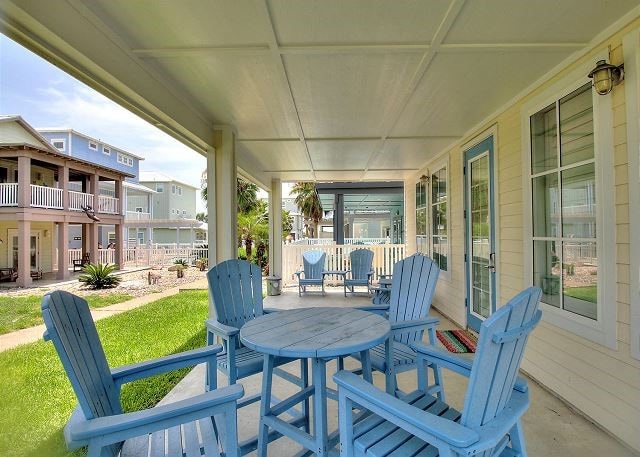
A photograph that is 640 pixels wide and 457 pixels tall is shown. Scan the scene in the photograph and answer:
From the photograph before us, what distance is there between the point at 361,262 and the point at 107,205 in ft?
34.3

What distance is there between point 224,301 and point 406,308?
1481 millimetres

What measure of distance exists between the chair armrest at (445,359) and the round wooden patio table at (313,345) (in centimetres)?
20

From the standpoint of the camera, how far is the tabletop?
145 cm

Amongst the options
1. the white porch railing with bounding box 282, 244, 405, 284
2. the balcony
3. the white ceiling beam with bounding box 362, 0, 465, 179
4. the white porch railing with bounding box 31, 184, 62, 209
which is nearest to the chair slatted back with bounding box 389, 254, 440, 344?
the white ceiling beam with bounding box 362, 0, 465, 179

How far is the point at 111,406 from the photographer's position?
1.28 meters

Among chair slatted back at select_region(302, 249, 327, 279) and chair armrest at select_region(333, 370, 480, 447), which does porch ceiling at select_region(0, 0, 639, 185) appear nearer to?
chair armrest at select_region(333, 370, 480, 447)

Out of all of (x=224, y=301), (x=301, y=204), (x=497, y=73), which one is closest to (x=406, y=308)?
(x=224, y=301)

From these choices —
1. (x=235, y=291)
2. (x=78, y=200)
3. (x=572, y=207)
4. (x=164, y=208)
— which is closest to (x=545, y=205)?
(x=572, y=207)

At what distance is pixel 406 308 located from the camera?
253 cm

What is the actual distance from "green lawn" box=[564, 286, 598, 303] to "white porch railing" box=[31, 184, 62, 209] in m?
11.5

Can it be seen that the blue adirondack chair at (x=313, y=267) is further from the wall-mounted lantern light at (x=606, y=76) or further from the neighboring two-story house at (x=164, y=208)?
the neighboring two-story house at (x=164, y=208)

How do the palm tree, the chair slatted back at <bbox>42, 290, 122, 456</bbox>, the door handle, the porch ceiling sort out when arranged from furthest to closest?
the palm tree → the door handle → the porch ceiling → the chair slatted back at <bbox>42, 290, 122, 456</bbox>

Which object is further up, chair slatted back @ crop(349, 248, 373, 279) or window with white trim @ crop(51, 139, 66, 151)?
window with white trim @ crop(51, 139, 66, 151)

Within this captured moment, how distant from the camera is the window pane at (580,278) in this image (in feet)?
7.04
